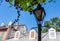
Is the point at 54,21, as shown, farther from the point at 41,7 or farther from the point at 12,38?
the point at 41,7

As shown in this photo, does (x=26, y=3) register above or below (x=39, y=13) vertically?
above

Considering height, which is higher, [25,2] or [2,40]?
[25,2]

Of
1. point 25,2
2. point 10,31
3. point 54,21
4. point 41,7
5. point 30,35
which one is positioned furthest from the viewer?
point 54,21

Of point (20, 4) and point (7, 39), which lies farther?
point (7, 39)

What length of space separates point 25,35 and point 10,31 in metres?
2.29

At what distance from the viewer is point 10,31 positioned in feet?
94.3

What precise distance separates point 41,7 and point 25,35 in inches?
817

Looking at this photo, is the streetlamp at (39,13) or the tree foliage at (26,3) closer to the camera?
the tree foliage at (26,3)

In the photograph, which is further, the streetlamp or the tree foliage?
the streetlamp

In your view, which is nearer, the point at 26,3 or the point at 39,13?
the point at 26,3

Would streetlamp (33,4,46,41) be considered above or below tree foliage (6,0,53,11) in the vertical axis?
below

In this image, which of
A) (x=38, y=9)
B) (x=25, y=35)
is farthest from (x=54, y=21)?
(x=38, y=9)

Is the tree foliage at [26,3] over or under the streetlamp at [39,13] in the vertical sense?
over

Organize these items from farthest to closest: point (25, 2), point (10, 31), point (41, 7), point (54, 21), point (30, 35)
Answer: point (54, 21) < point (10, 31) < point (30, 35) < point (41, 7) < point (25, 2)
